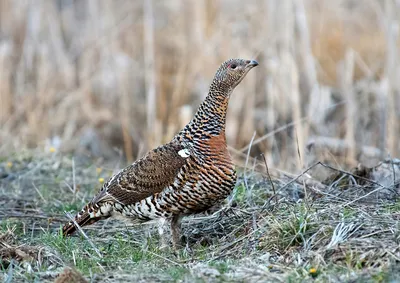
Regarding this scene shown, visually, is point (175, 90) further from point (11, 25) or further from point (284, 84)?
point (11, 25)

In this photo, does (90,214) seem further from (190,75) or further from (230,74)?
(190,75)

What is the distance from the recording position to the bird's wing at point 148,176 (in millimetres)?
4777

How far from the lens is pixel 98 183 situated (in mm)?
6609

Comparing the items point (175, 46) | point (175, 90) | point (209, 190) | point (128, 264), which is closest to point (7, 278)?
point (128, 264)

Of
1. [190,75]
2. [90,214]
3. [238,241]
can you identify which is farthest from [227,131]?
[238,241]

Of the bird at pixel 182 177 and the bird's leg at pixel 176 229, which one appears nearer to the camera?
the bird at pixel 182 177

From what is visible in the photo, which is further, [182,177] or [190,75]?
[190,75]

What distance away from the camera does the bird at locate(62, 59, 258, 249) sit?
4648mm

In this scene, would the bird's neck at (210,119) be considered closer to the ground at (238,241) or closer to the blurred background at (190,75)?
the ground at (238,241)

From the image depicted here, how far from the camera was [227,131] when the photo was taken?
368 inches

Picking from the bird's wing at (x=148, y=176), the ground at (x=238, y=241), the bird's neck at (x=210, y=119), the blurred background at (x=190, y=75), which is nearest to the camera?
the ground at (x=238, y=241)

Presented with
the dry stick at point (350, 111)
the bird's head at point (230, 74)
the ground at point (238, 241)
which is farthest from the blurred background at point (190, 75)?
the bird's head at point (230, 74)

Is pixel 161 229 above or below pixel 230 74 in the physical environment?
below

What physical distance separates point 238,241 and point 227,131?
4892mm
